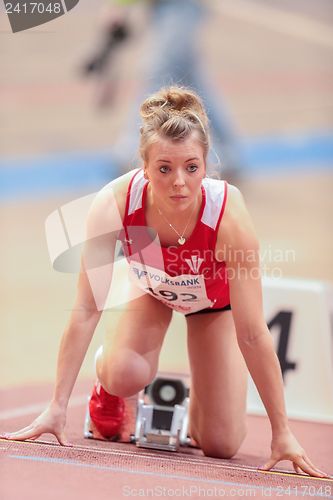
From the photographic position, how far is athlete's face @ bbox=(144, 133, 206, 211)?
2.71 m

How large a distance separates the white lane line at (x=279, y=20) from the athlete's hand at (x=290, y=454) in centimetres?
892

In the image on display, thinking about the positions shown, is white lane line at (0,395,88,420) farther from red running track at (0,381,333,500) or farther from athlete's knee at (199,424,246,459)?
athlete's knee at (199,424,246,459)

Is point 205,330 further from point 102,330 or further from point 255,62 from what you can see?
point 255,62

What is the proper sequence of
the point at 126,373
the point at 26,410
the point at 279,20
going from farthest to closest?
the point at 279,20, the point at 26,410, the point at 126,373

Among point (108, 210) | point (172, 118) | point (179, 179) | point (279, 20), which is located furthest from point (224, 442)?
point (279, 20)

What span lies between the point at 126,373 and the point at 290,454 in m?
0.76

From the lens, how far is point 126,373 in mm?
3240

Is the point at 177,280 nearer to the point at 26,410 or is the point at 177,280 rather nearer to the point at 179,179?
the point at 179,179

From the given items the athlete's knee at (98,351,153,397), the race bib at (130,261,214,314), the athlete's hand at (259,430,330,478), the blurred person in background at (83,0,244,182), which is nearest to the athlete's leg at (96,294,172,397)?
the athlete's knee at (98,351,153,397)

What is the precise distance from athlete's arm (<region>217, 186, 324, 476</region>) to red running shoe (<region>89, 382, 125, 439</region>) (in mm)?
752

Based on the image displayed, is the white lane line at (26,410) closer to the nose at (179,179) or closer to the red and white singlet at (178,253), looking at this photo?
the red and white singlet at (178,253)

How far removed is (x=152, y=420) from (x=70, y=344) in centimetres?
68

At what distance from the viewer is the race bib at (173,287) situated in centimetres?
305

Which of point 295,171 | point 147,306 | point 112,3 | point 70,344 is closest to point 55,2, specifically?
point 147,306
